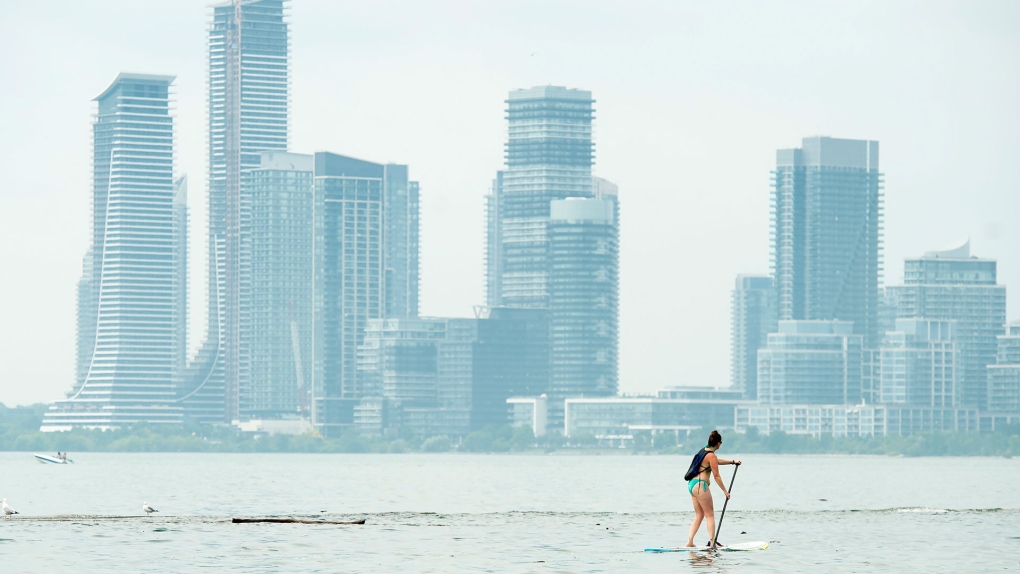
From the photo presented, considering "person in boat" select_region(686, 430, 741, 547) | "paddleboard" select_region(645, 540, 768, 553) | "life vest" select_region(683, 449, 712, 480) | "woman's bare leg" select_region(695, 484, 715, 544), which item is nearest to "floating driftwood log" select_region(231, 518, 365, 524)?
"paddleboard" select_region(645, 540, 768, 553)

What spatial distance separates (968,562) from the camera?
188 feet

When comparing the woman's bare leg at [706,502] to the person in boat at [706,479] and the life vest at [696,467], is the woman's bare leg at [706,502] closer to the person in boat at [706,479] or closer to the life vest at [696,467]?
the person in boat at [706,479]

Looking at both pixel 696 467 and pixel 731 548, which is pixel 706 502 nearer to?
pixel 696 467

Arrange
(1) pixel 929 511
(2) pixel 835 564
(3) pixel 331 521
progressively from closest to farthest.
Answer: (2) pixel 835 564, (3) pixel 331 521, (1) pixel 929 511

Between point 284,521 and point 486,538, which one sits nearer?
point 486,538

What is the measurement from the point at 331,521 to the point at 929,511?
29596 millimetres

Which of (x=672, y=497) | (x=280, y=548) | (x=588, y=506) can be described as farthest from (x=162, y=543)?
(x=672, y=497)

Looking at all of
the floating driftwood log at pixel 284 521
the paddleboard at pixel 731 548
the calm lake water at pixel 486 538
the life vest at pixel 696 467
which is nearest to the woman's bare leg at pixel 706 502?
the life vest at pixel 696 467

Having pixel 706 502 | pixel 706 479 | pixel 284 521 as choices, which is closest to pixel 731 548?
pixel 706 502

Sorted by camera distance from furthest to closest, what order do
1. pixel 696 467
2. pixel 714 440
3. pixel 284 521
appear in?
pixel 284 521 < pixel 696 467 < pixel 714 440

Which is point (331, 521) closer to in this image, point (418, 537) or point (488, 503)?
point (418, 537)

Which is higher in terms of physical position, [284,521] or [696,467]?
[696,467]

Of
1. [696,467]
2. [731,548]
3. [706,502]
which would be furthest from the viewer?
[731,548]

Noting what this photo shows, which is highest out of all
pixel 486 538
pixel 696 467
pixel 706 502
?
pixel 696 467
